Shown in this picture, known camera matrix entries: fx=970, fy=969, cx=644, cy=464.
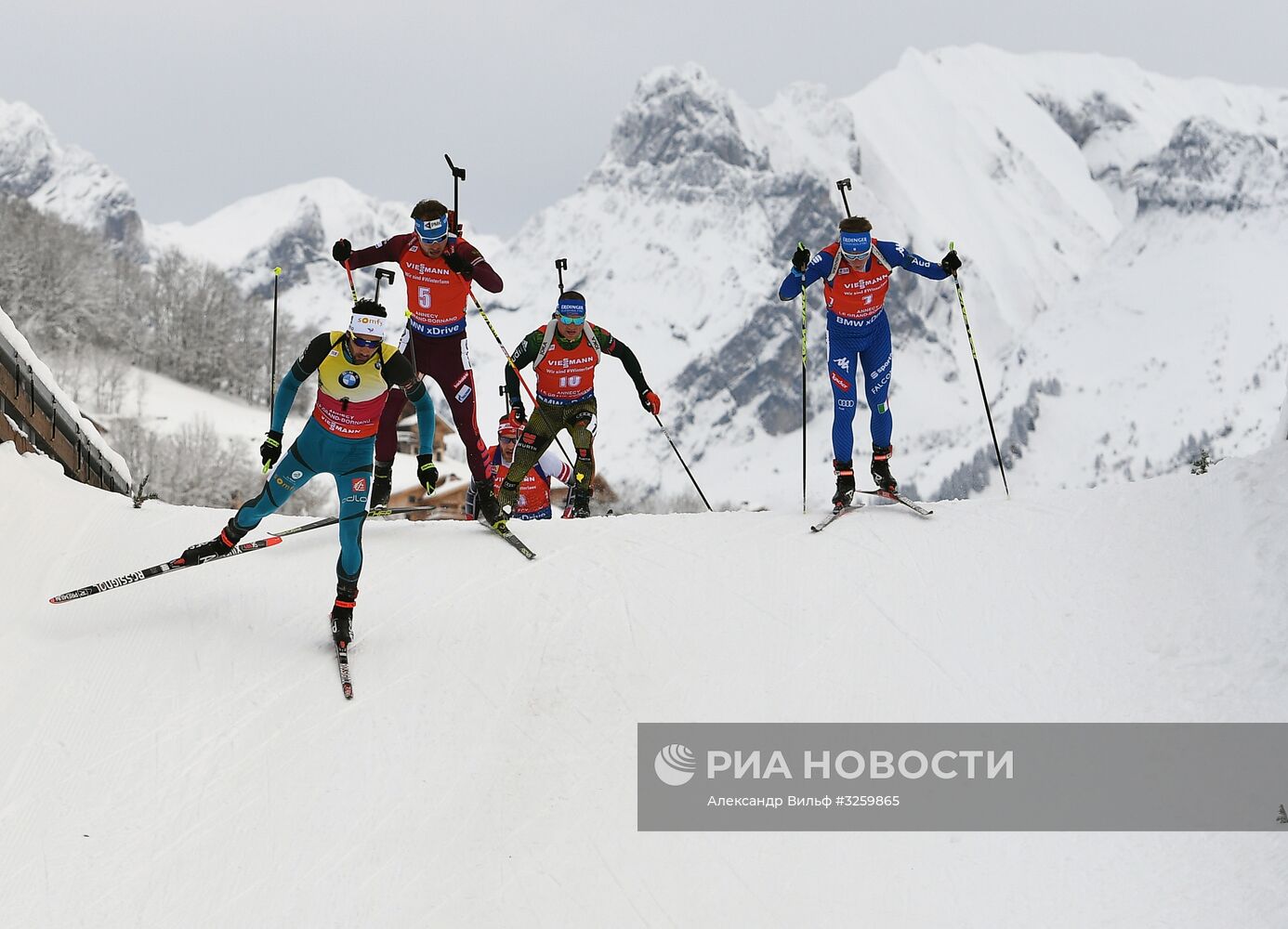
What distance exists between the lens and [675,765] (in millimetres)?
5789

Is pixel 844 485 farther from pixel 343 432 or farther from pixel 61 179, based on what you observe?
pixel 61 179

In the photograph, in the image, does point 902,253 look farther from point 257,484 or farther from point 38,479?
point 257,484

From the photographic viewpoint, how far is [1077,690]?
6117mm

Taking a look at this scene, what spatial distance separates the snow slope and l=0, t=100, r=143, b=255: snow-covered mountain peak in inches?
6972

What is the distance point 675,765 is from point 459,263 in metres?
4.87

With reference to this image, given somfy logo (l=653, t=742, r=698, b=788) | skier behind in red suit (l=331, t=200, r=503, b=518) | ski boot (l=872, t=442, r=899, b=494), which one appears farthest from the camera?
ski boot (l=872, t=442, r=899, b=494)

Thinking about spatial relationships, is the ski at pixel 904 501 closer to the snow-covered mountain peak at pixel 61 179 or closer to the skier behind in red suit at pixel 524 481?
the skier behind in red suit at pixel 524 481

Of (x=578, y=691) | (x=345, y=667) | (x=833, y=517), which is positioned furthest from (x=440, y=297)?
(x=833, y=517)

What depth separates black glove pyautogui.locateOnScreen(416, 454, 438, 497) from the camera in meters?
7.66

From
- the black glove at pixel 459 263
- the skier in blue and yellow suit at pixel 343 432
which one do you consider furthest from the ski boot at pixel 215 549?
the black glove at pixel 459 263

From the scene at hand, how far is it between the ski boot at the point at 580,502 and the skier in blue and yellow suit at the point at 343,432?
3459 millimetres

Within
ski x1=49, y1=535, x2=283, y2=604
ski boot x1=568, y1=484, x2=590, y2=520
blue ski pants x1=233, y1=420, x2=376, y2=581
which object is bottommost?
ski x1=49, y1=535, x2=283, y2=604

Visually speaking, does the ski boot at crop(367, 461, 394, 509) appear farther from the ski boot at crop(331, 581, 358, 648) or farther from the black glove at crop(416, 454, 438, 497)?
the ski boot at crop(331, 581, 358, 648)

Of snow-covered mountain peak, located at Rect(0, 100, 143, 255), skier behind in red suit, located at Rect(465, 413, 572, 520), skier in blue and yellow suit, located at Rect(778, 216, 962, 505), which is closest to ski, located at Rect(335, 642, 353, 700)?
skier in blue and yellow suit, located at Rect(778, 216, 962, 505)
